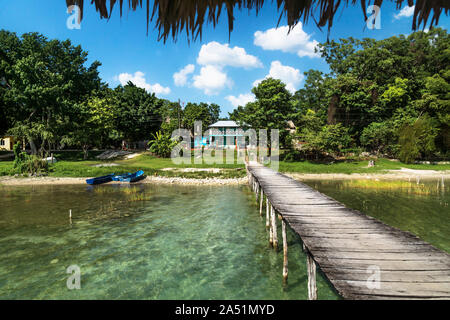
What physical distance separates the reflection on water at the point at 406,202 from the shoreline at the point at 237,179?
9.26ft

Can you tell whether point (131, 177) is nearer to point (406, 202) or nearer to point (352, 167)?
point (406, 202)

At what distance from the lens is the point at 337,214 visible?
8.33 m

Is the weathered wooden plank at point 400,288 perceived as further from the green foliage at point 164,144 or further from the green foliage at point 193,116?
the green foliage at point 193,116

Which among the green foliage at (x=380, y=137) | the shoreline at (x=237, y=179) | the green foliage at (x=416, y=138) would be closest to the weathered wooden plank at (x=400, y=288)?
the shoreline at (x=237, y=179)

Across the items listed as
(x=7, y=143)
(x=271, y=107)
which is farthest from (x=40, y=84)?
(x=271, y=107)

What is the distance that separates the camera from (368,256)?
17.1 ft

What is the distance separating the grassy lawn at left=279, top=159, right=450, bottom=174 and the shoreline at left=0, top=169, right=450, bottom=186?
890 millimetres

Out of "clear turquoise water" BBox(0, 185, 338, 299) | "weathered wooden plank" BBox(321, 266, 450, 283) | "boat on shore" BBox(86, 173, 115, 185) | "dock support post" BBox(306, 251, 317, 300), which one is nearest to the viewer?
"weathered wooden plank" BBox(321, 266, 450, 283)

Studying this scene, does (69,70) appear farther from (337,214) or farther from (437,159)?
(437,159)

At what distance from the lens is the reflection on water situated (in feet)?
39.5

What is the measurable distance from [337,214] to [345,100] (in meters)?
35.2

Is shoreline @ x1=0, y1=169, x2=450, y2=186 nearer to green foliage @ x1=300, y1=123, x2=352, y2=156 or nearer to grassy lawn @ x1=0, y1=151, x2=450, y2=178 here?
grassy lawn @ x1=0, y1=151, x2=450, y2=178

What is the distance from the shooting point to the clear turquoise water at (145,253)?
7.34m

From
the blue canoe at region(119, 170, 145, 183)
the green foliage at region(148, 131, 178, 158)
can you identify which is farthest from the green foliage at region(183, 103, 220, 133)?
the blue canoe at region(119, 170, 145, 183)
